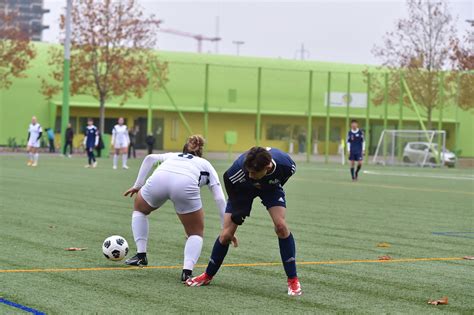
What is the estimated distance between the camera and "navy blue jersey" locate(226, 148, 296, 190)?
891cm

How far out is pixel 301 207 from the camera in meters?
20.3

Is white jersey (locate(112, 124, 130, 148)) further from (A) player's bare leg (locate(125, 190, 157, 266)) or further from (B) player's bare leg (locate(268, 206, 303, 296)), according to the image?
(B) player's bare leg (locate(268, 206, 303, 296))

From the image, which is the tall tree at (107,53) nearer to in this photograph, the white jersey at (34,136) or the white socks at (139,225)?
the white jersey at (34,136)

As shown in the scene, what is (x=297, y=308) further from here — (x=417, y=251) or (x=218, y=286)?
(x=417, y=251)

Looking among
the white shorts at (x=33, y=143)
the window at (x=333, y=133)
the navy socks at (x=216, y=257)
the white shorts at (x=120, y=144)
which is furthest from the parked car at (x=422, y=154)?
the navy socks at (x=216, y=257)

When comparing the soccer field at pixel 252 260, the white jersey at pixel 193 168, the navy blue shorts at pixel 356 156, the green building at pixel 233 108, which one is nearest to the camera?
the soccer field at pixel 252 260

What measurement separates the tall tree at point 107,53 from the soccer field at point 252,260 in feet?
137

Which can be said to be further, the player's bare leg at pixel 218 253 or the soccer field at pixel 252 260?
the player's bare leg at pixel 218 253

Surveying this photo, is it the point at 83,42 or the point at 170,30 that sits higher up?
the point at 170,30

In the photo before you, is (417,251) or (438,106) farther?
(438,106)

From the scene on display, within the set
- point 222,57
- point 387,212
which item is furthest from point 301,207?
point 222,57

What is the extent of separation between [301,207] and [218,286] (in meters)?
10.9

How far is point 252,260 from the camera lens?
38.0 feet

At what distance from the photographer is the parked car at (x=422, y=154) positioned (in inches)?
2053
